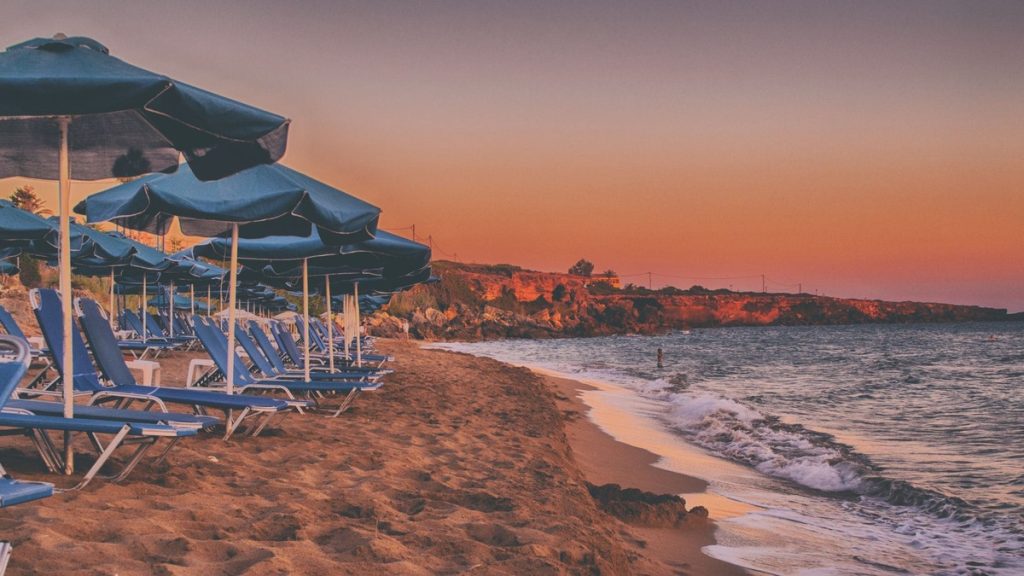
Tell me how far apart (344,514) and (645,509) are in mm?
2481

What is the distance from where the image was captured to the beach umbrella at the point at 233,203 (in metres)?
5.99

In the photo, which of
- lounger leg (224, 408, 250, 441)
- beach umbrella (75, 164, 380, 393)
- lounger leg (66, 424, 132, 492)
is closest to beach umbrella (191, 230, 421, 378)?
beach umbrella (75, 164, 380, 393)

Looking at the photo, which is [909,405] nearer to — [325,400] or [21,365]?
[325,400]

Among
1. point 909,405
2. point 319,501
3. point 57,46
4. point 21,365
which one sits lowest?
point 909,405

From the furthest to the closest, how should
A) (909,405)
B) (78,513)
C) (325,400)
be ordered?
1. (909,405)
2. (325,400)
3. (78,513)

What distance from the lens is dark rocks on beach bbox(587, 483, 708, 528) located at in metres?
5.67

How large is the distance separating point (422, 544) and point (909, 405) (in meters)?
16.5

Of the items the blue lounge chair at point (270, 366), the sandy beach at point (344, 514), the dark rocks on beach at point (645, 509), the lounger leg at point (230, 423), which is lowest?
the dark rocks on beach at point (645, 509)

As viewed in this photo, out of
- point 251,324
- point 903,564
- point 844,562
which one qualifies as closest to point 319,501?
point 844,562

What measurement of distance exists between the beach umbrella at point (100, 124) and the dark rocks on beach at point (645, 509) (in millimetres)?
3327

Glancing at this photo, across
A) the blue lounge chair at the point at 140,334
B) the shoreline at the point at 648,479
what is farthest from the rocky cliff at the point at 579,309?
the shoreline at the point at 648,479

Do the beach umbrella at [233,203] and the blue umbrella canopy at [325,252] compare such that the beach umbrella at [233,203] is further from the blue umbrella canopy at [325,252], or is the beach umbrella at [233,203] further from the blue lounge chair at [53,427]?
the blue lounge chair at [53,427]

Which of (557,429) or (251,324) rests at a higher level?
(251,324)

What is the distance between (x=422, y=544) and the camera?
12.1 feet
